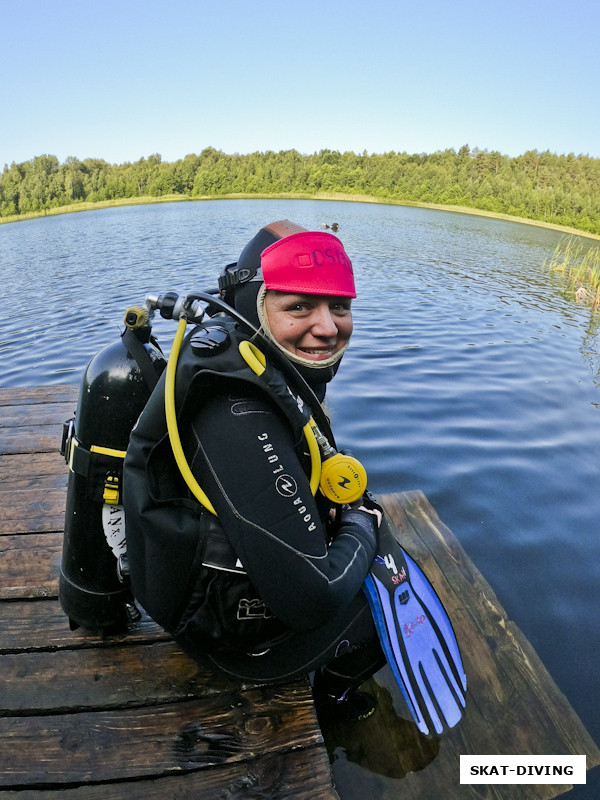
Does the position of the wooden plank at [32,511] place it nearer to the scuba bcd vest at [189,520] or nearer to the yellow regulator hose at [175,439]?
the scuba bcd vest at [189,520]

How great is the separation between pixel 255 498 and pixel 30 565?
6.81 ft

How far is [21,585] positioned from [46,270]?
18894 millimetres

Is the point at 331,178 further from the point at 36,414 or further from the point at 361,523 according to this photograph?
the point at 361,523

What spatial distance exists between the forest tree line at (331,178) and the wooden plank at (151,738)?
65.5 m

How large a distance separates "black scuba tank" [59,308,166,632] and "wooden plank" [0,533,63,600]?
1.92ft

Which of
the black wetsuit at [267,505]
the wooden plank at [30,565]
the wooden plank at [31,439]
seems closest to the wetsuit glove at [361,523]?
the black wetsuit at [267,505]

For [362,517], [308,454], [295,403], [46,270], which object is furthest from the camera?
[46,270]

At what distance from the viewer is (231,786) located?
5.59 feet

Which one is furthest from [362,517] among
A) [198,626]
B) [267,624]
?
[198,626]

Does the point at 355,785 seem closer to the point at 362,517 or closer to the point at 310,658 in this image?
the point at 310,658

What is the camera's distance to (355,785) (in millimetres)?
2033

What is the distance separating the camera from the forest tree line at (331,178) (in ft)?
220

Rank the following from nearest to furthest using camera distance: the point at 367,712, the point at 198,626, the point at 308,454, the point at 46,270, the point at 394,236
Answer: the point at 198,626 < the point at 308,454 < the point at 367,712 < the point at 46,270 < the point at 394,236

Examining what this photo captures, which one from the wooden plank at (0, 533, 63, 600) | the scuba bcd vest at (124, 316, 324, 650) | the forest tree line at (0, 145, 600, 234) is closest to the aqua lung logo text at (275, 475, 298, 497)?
the scuba bcd vest at (124, 316, 324, 650)
